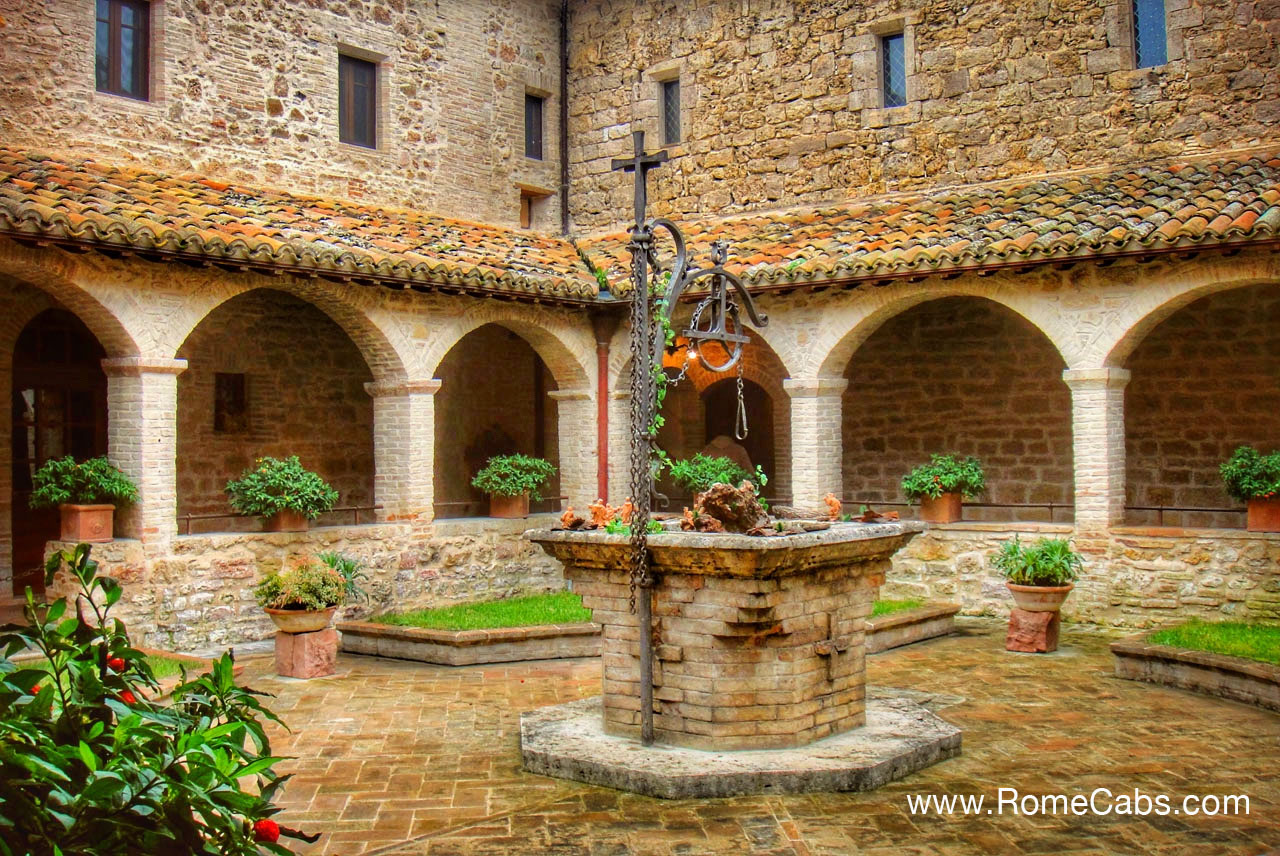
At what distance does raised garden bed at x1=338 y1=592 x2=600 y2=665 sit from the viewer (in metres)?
10.4

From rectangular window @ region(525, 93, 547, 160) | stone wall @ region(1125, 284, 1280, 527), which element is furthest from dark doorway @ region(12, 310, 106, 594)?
stone wall @ region(1125, 284, 1280, 527)

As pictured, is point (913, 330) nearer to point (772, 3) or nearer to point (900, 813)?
point (772, 3)

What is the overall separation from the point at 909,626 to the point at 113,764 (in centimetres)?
932

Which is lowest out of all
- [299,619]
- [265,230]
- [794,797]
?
[794,797]

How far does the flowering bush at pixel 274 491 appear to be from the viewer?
1148 cm

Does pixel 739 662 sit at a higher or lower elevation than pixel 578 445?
lower

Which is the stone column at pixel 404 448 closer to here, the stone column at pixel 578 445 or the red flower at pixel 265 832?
the stone column at pixel 578 445

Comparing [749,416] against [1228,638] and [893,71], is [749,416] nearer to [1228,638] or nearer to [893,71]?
[893,71]

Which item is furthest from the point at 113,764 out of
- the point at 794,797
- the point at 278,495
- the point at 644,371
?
the point at 278,495

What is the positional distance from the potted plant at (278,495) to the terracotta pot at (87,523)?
1.23m

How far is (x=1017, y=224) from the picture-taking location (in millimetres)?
11898

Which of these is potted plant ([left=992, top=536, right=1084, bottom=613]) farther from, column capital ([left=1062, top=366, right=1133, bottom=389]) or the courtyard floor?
column capital ([left=1062, top=366, right=1133, bottom=389])

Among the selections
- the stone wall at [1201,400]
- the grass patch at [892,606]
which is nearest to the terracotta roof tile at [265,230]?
the grass patch at [892,606]

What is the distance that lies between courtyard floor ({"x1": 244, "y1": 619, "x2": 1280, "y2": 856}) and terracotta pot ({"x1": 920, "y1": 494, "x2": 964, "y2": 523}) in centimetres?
274
